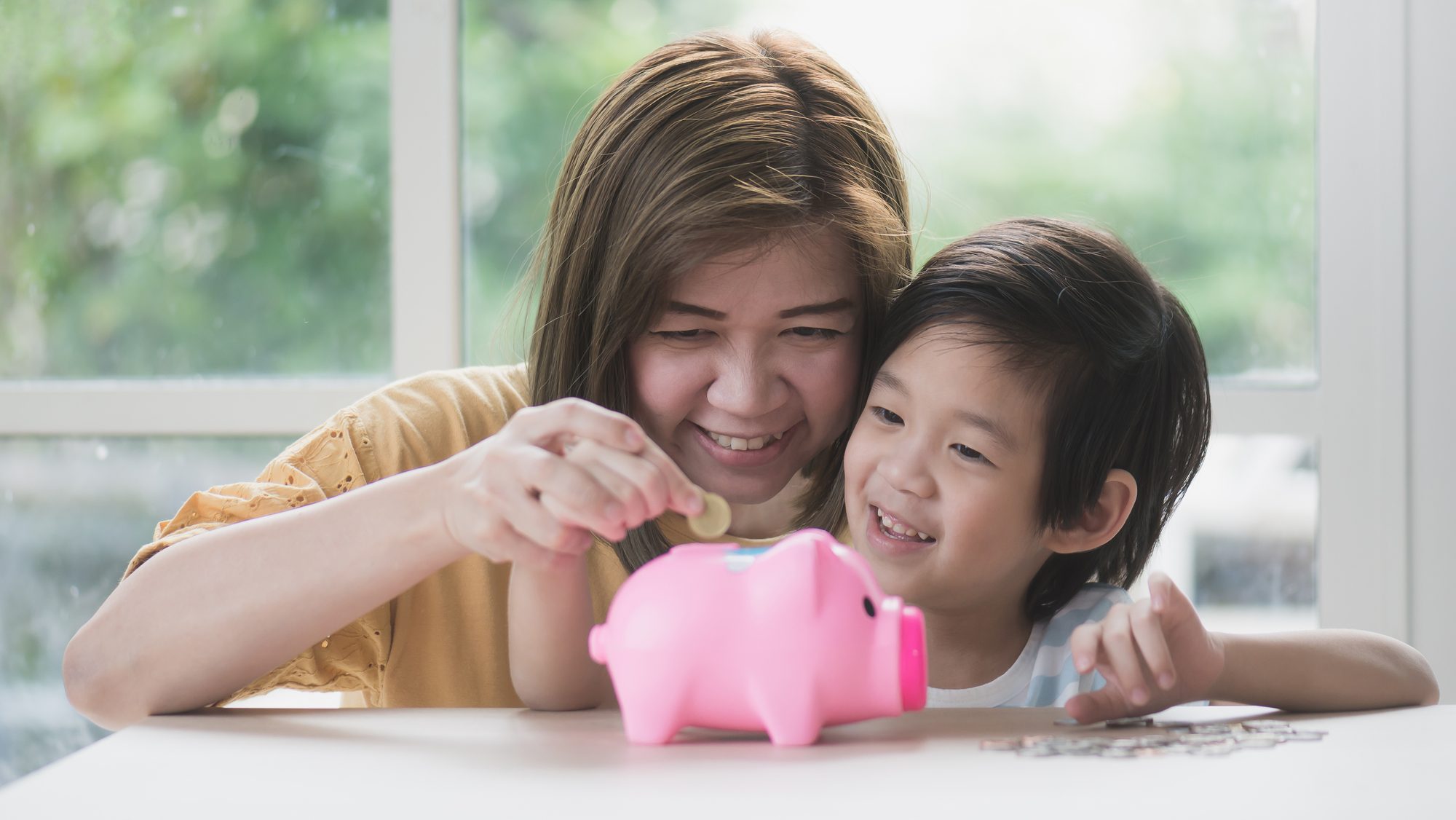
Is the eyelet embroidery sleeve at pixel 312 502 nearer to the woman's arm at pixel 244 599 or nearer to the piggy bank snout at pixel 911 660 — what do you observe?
the woman's arm at pixel 244 599

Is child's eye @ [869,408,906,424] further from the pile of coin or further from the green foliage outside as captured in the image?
the green foliage outside

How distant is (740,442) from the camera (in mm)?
1077

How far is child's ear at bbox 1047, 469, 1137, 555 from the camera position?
3.60 feet

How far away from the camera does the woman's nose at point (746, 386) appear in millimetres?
1004

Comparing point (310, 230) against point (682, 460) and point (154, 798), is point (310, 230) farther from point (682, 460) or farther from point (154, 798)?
point (154, 798)

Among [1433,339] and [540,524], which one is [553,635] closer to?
[540,524]

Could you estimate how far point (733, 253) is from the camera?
100 cm

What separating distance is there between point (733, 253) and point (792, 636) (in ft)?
1.34

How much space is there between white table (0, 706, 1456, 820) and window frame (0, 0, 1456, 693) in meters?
1.15

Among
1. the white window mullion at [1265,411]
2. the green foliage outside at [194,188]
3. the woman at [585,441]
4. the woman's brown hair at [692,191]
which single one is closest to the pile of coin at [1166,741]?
the woman at [585,441]

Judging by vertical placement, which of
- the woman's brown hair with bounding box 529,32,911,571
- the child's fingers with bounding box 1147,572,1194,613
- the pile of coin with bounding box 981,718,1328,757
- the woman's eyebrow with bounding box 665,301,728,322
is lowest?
the pile of coin with bounding box 981,718,1328,757

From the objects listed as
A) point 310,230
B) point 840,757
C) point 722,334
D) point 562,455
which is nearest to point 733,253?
point 722,334

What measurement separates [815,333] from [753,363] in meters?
0.08

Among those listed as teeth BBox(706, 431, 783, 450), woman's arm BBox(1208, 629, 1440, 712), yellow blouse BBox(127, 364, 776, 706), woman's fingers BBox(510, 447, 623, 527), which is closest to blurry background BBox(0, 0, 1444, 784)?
yellow blouse BBox(127, 364, 776, 706)
